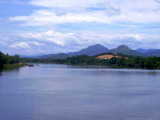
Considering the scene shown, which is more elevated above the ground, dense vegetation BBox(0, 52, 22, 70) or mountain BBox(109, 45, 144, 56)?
mountain BBox(109, 45, 144, 56)

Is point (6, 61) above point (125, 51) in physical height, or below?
below

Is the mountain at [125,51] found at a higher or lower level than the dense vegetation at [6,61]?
higher

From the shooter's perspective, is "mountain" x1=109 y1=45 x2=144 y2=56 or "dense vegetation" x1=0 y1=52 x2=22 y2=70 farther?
"mountain" x1=109 y1=45 x2=144 y2=56

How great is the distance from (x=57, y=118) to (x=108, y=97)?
16.1 feet

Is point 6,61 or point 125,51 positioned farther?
point 125,51

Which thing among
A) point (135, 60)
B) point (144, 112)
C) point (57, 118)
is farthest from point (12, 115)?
point (135, 60)

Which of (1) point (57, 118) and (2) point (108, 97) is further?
(2) point (108, 97)

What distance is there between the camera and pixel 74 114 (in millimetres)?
9922

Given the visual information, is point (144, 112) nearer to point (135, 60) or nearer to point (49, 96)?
point (49, 96)

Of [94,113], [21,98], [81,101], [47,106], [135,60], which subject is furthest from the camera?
[135,60]

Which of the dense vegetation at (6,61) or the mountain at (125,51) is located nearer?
the dense vegetation at (6,61)

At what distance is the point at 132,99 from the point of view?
1310 cm

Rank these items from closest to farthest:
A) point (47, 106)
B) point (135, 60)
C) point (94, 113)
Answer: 1. point (94, 113)
2. point (47, 106)
3. point (135, 60)

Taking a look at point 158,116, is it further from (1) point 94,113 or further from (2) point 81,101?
(2) point 81,101
